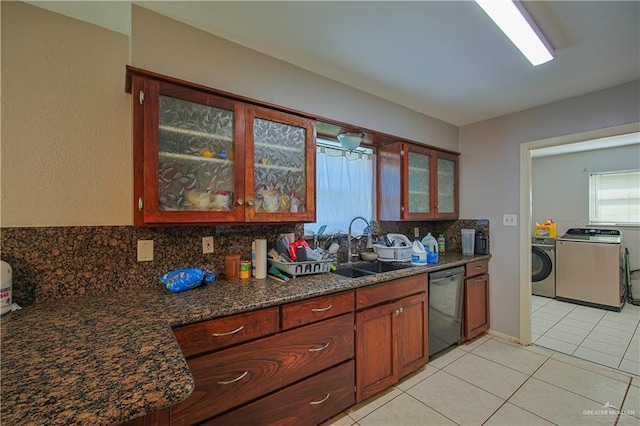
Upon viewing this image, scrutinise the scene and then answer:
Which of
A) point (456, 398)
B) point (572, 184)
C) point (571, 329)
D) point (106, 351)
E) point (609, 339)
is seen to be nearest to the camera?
point (106, 351)

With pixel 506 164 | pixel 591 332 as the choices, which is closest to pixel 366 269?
pixel 506 164

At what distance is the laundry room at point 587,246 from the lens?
316 cm

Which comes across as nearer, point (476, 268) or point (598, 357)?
point (598, 357)

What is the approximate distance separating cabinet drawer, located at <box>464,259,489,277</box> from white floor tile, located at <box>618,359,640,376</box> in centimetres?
121

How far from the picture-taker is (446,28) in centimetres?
162

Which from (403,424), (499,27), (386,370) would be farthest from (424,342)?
(499,27)

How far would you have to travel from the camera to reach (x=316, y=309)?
158 centimetres

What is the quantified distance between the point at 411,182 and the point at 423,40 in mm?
1311

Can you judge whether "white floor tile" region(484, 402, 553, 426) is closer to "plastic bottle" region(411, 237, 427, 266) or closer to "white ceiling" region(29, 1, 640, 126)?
"plastic bottle" region(411, 237, 427, 266)

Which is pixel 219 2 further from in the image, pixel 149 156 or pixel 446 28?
pixel 446 28

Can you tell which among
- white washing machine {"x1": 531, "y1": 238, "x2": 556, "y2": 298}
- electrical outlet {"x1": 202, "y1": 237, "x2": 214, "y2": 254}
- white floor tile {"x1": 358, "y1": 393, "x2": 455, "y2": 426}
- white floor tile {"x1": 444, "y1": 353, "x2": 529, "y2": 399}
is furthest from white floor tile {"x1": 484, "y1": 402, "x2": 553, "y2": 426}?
white washing machine {"x1": 531, "y1": 238, "x2": 556, "y2": 298}

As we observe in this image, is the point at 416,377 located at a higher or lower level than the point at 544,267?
lower

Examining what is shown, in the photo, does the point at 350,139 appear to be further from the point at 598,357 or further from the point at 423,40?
the point at 598,357

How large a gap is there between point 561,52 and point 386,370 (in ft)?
8.17
